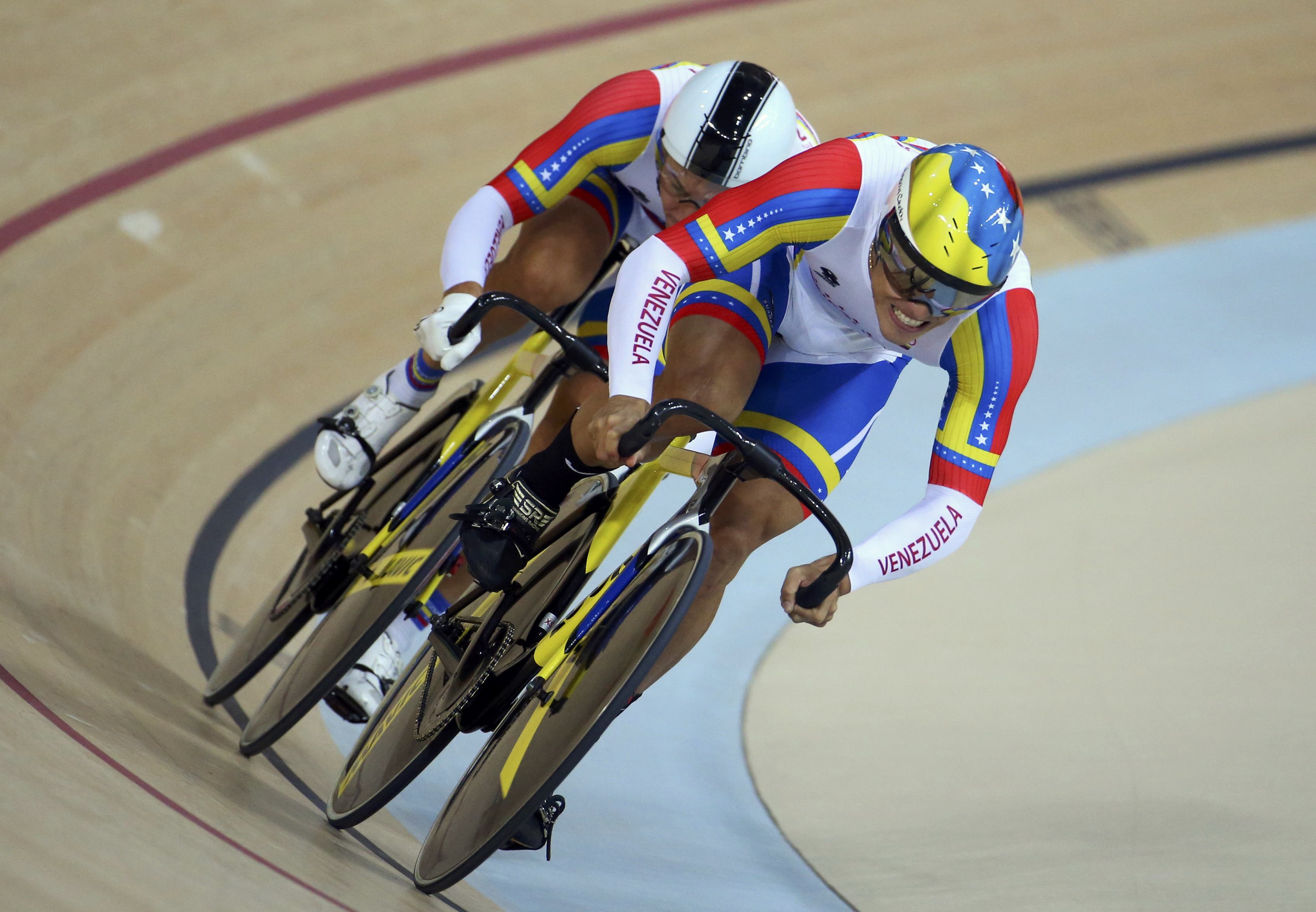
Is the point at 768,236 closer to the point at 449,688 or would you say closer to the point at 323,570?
the point at 449,688

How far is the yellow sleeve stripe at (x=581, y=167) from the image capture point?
3.11m

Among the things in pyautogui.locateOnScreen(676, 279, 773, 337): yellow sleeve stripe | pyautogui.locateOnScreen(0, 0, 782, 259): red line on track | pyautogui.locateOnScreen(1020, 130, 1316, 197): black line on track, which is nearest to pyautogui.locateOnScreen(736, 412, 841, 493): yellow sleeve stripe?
pyautogui.locateOnScreen(676, 279, 773, 337): yellow sleeve stripe

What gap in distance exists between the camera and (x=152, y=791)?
2230 millimetres

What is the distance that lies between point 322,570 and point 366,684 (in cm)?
30

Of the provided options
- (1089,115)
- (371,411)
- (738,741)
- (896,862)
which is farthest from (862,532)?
(1089,115)

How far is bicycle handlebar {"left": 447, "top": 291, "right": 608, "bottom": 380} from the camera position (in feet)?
8.81

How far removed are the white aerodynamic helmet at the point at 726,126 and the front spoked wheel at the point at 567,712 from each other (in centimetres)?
89

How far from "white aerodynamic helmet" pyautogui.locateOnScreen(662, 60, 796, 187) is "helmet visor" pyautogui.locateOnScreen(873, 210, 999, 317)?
→ 52 cm

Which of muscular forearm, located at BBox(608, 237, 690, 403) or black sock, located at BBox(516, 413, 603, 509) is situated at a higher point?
muscular forearm, located at BBox(608, 237, 690, 403)

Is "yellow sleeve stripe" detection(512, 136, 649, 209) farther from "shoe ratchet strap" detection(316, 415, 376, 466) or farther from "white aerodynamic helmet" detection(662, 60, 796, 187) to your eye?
"shoe ratchet strap" detection(316, 415, 376, 466)

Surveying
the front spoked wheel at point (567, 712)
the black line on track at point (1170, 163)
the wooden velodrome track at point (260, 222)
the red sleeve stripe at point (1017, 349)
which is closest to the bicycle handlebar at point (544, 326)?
the front spoked wheel at point (567, 712)

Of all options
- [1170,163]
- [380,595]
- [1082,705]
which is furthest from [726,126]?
[1170,163]

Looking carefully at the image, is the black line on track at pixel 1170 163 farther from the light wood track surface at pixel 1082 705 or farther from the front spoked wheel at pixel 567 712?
the front spoked wheel at pixel 567 712

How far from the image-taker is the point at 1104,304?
5.81 m
